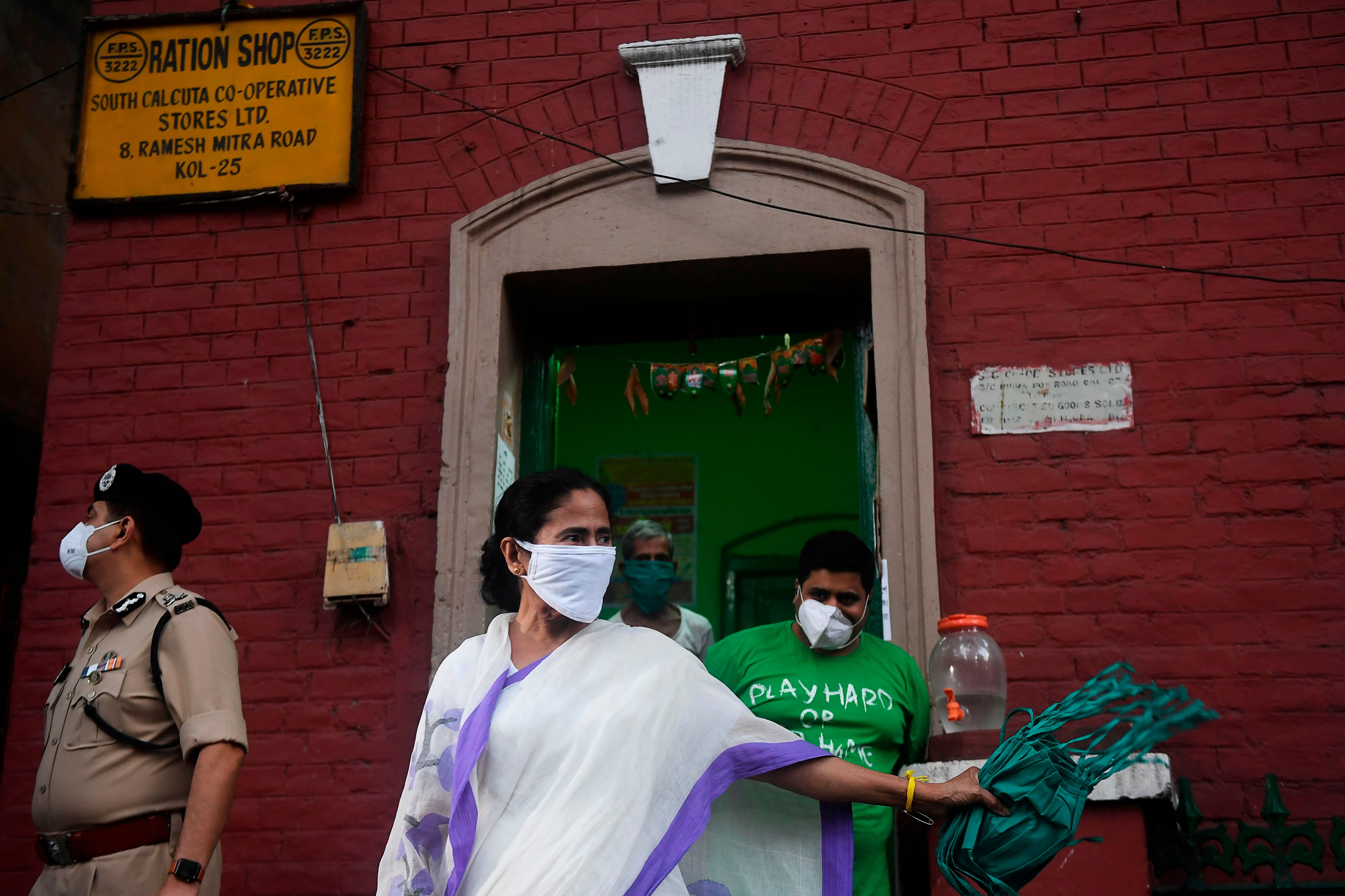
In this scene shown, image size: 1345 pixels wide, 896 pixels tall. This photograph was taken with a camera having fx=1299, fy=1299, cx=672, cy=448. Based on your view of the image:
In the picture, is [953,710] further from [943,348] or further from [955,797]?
[943,348]

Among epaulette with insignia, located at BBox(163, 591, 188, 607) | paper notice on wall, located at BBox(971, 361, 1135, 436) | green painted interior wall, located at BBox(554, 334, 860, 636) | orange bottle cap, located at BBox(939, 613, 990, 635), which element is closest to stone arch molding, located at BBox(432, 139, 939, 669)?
paper notice on wall, located at BBox(971, 361, 1135, 436)

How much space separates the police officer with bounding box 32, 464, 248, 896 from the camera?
9.98 feet

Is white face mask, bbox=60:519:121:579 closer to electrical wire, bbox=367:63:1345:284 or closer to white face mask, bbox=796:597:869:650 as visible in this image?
white face mask, bbox=796:597:869:650

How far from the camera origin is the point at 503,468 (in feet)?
16.1

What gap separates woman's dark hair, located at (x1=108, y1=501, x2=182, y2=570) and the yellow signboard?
2.11 meters

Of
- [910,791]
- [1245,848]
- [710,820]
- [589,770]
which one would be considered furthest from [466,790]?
[1245,848]

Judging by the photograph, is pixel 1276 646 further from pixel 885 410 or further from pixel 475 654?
pixel 475 654

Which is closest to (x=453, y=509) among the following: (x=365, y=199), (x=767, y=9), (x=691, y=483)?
(x=365, y=199)

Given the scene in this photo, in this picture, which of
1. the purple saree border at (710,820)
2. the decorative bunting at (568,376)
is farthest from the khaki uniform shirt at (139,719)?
the decorative bunting at (568,376)

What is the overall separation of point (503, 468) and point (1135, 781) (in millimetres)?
2490

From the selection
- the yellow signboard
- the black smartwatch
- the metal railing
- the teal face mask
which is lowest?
the metal railing

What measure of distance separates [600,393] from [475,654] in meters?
5.52

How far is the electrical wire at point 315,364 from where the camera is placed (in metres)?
4.88

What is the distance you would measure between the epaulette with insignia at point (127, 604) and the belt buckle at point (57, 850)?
21.6 inches
